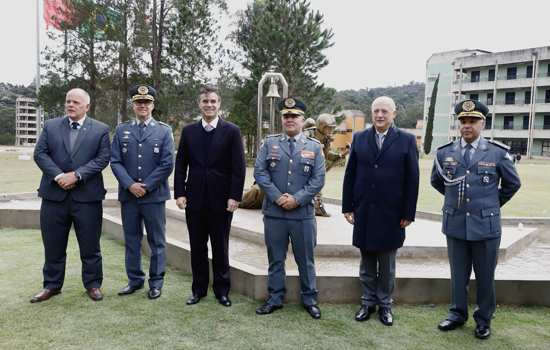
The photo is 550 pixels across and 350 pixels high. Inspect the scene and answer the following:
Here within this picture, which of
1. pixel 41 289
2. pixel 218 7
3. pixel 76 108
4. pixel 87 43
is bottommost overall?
pixel 41 289

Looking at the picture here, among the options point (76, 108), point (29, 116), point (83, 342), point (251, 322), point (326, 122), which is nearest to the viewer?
point (83, 342)

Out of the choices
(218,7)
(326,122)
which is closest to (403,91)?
(218,7)

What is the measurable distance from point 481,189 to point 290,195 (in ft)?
4.42

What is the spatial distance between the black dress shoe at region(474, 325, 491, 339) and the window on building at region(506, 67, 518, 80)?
45.9 meters

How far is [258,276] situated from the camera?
377 cm

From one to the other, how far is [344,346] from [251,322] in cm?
72

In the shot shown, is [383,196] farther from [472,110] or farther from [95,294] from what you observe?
[95,294]

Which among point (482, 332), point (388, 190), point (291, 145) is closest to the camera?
point (482, 332)

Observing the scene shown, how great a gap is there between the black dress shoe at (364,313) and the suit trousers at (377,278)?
1.2 inches

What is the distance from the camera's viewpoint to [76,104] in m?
3.71

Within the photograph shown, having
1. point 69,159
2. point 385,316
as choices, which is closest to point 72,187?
point 69,159

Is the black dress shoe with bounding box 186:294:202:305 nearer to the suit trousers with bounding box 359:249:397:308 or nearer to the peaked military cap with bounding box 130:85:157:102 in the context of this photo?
the suit trousers with bounding box 359:249:397:308

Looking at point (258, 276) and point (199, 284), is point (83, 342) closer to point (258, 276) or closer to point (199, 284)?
point (199, 284)

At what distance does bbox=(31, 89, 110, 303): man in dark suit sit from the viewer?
12.1 ft
